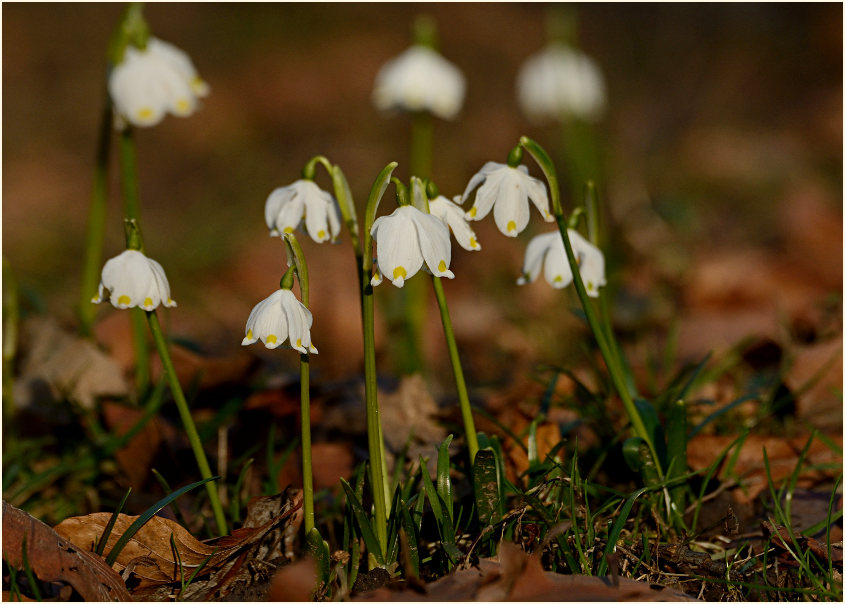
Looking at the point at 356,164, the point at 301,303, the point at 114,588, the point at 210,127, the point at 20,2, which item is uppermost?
the point at 20,2

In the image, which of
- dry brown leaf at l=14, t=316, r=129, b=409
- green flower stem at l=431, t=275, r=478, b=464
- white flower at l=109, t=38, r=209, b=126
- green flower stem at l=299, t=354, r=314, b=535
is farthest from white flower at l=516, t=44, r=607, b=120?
green flower stem at l=299, t=354, r=314, b=535

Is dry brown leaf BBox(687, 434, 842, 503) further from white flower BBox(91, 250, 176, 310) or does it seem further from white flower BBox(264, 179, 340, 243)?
white flower BBox(91, 250, 176, 310)

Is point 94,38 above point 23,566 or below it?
above

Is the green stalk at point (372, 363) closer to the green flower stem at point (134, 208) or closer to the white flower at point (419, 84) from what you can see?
the green flower stem at point (134, 208)

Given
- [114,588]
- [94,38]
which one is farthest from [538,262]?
[94,38]

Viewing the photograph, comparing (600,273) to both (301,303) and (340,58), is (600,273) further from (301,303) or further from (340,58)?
(340,58)

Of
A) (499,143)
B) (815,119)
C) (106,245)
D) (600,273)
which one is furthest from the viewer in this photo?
(499,143)

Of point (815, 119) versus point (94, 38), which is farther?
point (94, 38)

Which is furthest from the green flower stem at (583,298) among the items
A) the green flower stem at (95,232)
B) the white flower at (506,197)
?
the green flower stem at (95,232)
